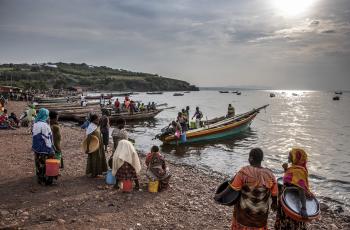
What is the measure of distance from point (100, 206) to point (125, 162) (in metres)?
1.40

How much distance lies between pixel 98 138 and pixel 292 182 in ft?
19.7

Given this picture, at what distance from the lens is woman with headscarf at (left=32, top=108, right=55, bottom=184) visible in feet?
27.6

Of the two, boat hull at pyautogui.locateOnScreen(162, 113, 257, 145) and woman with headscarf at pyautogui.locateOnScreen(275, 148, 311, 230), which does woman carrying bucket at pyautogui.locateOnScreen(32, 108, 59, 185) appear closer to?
woman with headscarf at pyautogui.locateOnScreen(275, 148, 311, 230)

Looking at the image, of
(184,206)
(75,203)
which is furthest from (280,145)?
(75,203)

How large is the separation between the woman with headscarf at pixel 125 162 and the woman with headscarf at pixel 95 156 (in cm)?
116

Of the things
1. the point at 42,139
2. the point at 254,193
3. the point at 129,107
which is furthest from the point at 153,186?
the point at 129,107

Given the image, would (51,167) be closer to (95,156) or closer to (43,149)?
(43,149)

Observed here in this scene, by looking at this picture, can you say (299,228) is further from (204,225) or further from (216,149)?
(216,149)

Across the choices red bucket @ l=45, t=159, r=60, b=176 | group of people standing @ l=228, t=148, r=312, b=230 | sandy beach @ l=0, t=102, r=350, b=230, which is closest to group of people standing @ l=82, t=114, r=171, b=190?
sandy beach @ l=0, t=102, r=350, b=230

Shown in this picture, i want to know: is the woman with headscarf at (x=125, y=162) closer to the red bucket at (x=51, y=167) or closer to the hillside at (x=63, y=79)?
the red bucket at (x=51, y=167)

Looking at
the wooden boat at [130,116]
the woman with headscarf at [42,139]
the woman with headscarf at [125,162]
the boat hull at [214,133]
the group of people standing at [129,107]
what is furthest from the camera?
the group of people standing at [129,107]

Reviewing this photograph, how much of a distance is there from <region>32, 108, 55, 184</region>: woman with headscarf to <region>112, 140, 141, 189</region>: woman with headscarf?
1.80 m

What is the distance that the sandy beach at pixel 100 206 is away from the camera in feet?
22.8

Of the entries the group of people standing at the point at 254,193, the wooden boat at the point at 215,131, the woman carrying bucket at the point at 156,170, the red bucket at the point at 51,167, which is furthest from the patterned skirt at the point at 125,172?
the wooden boat at the point at 215,131
